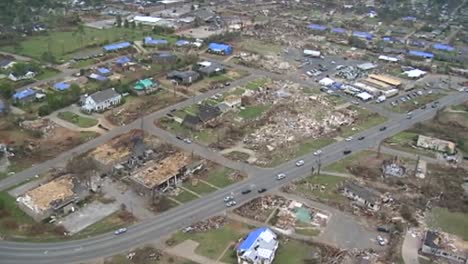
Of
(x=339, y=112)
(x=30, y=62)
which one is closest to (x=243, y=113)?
(x=339, y=112)

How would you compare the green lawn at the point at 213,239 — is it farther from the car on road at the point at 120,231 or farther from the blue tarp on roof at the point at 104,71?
the blue tarp on roof at the point at 104,71

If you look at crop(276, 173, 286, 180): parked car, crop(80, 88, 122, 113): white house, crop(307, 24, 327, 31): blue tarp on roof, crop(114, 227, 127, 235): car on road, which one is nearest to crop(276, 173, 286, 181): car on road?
crop(276, 173, 286, 180): parked car

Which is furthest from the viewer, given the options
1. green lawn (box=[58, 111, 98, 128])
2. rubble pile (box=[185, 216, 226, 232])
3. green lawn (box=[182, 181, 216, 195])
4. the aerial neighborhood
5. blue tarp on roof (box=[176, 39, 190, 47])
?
blue tarp on roof (box=[176, 39, 190, 47])

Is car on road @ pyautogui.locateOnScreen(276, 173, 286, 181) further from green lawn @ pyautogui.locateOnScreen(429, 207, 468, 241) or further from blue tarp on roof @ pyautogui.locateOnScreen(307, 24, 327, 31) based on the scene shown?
blue tarp on roof @ pyautogui.locateOnScreen(307, 24, 327, 31)

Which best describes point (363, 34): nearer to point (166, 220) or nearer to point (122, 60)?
point (122, 60)

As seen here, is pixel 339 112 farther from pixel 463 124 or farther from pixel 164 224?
pixel 164 224
